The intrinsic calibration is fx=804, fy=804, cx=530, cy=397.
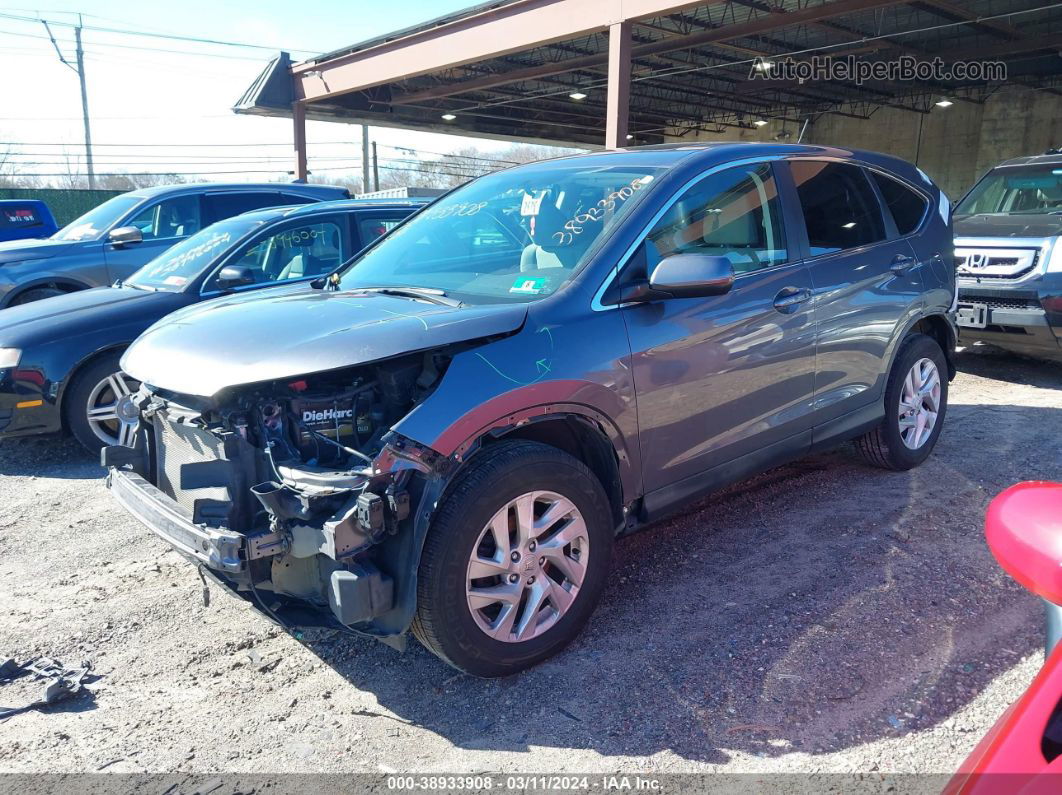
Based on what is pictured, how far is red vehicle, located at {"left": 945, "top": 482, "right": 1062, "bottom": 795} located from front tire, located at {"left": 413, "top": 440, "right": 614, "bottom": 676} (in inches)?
60.9

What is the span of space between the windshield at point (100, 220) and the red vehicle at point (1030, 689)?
8.81 meters

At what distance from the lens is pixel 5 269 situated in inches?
320

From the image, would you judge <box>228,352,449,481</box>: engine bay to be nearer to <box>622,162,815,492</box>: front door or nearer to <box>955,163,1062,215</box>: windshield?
<box>622,162,815,492</box>: front door

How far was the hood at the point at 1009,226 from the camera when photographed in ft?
24.2

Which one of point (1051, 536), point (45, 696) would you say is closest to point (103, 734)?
point (45, 696)

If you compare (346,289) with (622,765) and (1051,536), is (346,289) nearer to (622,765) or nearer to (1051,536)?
(622,765)

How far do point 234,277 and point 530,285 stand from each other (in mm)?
3242

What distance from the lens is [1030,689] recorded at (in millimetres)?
1368

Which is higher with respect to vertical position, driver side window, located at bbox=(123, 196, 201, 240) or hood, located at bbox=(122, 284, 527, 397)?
driver side window, located at bbox=(123, 196, 201, 240)

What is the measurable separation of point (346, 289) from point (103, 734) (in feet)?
6.73

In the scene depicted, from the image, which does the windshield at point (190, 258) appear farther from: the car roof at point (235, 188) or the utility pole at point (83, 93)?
the utility pole at point (83, 93)

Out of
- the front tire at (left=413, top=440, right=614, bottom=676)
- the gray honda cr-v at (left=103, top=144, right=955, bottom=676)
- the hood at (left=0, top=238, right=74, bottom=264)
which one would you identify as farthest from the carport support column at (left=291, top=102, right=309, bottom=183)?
the front tire at (left=413, top=440, right=614, bottom=676)

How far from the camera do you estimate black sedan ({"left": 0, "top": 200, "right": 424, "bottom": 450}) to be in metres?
5.37

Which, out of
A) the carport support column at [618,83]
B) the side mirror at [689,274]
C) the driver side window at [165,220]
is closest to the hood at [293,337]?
the side mirror at [689,274]
